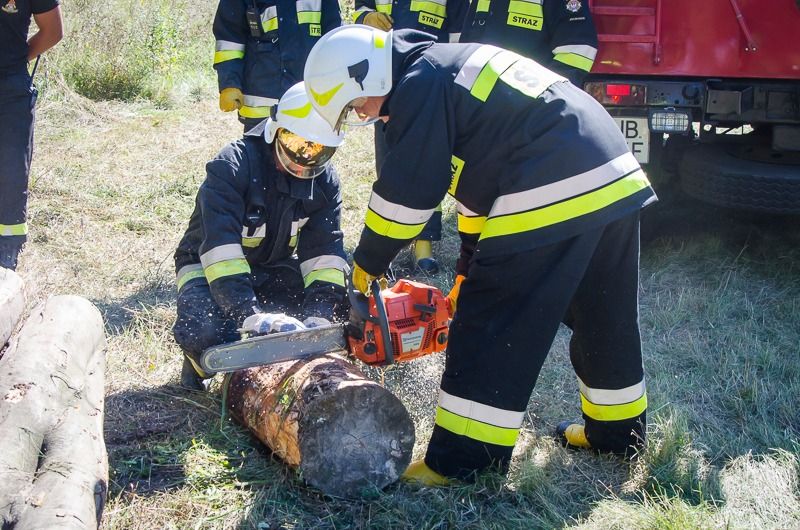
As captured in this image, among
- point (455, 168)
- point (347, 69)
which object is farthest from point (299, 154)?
point (455, 168)

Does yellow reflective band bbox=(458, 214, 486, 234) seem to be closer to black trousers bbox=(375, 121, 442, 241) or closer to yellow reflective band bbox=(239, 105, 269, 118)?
black trousers bbox=(375, 121, 442, 241)

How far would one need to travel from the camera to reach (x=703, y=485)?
327cm

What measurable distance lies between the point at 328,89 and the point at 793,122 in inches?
116

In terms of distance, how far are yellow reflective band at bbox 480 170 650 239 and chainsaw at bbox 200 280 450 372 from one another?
50cm

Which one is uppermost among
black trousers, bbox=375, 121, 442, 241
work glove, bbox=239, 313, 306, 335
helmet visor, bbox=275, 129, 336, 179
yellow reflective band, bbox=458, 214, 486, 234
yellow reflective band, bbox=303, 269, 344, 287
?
helmet visor, bbox=275, 129, 336, 179

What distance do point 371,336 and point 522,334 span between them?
0.57 meters

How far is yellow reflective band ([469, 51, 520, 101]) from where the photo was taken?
116 inches

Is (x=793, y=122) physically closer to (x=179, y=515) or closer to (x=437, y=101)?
(x=437, y=101)

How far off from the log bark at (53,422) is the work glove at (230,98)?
209 cm

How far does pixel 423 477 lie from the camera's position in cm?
325

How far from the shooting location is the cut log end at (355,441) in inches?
125

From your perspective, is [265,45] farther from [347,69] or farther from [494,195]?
[494,195]

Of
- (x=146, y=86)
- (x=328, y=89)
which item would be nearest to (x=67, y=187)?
(x=146, y=86)

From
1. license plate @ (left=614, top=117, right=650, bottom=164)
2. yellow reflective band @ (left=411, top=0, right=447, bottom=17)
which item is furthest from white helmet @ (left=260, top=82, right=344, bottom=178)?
license plate @ (left=614, top=117, right=650, bottom=164)
